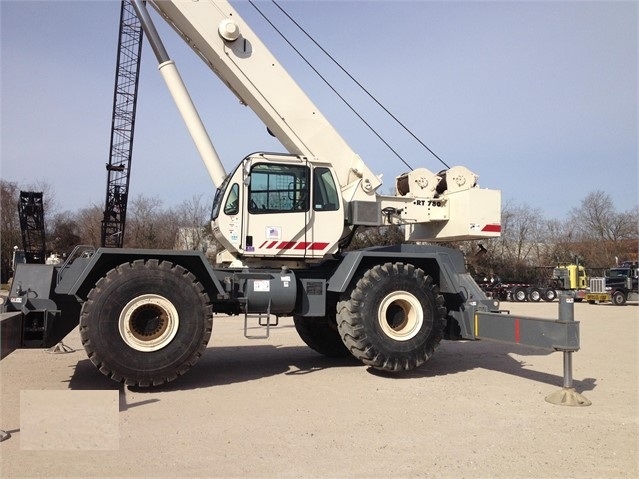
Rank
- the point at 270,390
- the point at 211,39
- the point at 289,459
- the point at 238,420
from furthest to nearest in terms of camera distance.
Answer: the point at 211,39 → the point at 270,390 → the point at 238,420 → the point at 289,459

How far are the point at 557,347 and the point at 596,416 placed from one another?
952 mm

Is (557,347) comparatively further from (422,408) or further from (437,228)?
(437,228)

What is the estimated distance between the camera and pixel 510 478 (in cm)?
455

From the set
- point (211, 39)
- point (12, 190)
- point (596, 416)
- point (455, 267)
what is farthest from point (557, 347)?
point (12, 190)

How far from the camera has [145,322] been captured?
7516mm

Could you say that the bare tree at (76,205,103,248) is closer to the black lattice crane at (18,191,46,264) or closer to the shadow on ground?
the black lattice crane at (18,191,46,264)

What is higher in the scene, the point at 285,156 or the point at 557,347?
the point at 285,156

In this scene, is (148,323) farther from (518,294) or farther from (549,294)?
(549,294)

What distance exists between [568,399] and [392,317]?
2729 mm

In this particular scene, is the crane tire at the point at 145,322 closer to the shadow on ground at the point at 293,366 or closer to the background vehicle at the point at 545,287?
the shadow on ground at the point at 293,366

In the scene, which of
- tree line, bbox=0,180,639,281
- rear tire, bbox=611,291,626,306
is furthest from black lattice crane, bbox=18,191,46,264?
rear tire, bbox=611,291,626,306

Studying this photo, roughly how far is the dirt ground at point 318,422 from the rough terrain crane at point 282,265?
697mm

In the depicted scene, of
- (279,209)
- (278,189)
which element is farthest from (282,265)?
(278,189)

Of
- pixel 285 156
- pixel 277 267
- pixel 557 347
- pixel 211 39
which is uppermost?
pixel 211 39
